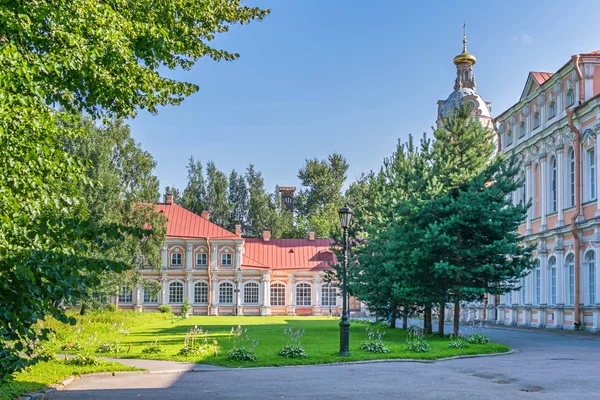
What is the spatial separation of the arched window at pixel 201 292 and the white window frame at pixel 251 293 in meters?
3.50

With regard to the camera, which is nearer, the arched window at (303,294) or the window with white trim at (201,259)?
the window with white trim at (201,259)

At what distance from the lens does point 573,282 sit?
32188mm

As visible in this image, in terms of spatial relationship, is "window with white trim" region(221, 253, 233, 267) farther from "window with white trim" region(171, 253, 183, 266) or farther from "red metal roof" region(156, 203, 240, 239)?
"window with white trim" region(171, 253, 183, 266)

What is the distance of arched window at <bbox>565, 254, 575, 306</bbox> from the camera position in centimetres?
3219

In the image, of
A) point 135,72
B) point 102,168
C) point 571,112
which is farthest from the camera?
point 102,168

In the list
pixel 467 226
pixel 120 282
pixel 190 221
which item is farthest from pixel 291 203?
pixel 467 226

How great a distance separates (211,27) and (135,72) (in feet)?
10.2

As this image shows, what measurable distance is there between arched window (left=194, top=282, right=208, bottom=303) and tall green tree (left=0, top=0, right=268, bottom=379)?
4945 cm

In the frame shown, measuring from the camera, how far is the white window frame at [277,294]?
6425cm

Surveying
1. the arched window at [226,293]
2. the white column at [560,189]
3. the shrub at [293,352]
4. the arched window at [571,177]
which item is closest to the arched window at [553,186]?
the white column at [560,189]

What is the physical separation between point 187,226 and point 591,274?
1596 inches

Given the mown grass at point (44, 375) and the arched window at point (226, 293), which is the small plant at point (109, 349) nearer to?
the mown grass at point (44, 375)

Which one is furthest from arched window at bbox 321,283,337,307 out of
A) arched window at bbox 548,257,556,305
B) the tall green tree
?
the tall green tree

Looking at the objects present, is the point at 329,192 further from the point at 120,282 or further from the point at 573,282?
the point at 573,282
